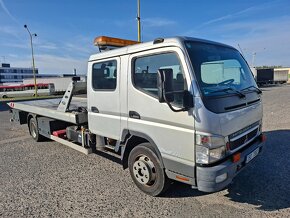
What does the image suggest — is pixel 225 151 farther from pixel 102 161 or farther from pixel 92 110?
pixel 102 161

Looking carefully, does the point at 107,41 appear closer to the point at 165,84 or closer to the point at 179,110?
the point at 165,84

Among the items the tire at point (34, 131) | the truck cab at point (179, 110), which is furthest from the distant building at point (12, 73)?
the truck cab at point (179, 110)

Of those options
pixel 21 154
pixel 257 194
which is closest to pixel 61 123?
pixel 21 154

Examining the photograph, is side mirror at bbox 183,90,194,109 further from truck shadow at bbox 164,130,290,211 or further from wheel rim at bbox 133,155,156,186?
truck shadow at bbox 164,130,290,211

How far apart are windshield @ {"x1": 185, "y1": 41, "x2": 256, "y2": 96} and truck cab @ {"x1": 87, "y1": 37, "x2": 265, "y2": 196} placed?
0.02 metres

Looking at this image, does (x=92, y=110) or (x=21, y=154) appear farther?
(x=21, y=154)

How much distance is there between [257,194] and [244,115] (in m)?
1.36

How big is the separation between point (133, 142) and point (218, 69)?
183 cm

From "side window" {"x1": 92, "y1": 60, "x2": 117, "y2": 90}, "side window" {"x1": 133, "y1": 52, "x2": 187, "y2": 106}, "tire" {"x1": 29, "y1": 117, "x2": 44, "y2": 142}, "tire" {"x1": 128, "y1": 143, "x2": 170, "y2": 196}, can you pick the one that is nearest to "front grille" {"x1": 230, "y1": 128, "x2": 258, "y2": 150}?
"side window" {"x1": 133, "y1": 52, "x2": 187, "y2": 106}

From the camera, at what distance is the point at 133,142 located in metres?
4.05

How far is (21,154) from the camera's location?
6293 millimetres

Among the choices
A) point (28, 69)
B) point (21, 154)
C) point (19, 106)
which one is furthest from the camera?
point (28, 69)

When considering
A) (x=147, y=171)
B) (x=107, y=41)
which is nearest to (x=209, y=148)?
(x=147, y=171)

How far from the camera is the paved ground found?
11.3 feet
